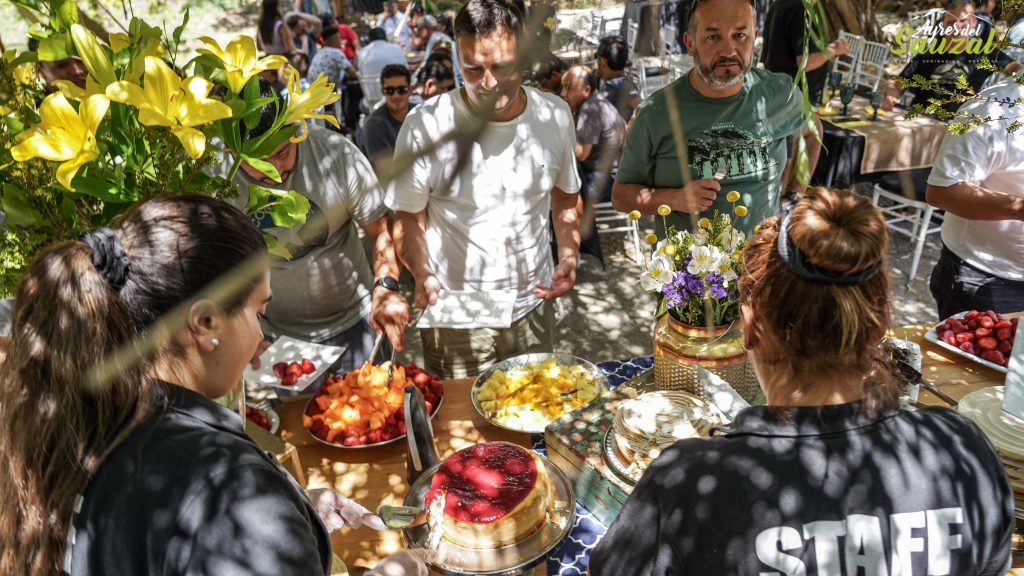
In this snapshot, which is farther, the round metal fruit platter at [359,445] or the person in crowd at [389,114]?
the person in crowd at [389,114]

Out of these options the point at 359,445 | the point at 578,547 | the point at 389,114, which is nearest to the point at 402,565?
the point at 578,547

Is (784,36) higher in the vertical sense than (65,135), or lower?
lower

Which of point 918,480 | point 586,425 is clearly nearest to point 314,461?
point 586,425

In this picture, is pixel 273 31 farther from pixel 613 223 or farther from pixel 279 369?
pixel 279 369

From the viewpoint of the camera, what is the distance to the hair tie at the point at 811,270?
119 cm

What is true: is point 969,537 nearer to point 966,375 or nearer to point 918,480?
point 918,480

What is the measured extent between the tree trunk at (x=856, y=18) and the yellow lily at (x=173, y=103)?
9.50m

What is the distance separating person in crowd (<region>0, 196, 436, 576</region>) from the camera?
103cm

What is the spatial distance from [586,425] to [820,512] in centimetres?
86

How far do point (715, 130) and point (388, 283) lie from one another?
4.81ft

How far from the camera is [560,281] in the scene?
9.71 feet

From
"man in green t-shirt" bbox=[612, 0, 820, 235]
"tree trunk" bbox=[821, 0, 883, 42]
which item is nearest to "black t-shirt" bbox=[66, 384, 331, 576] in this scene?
"man in green t-shirt" bbox=[612, 0, 820, 235]

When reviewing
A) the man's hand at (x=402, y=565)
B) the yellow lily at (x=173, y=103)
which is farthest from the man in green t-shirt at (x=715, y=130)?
the yellow lily at (x=173, y=103)

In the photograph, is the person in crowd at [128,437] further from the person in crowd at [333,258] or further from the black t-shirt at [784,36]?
the black t-shirt at [784,36]
